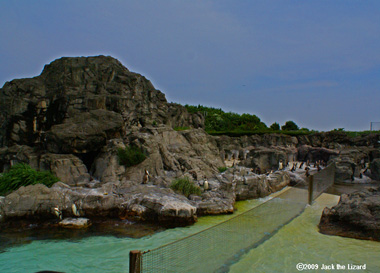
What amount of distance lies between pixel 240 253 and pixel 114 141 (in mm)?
10054

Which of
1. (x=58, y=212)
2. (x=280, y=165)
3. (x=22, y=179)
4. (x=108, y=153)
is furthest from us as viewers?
(x=280, y=165)

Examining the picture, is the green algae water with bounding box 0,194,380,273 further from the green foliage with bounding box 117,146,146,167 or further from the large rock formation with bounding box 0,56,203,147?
the large rock formation with bounding box 0,56,203,147

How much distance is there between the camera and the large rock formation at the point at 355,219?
6891 millimetres

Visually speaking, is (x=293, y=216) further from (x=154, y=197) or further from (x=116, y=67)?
(x=116, y=67)

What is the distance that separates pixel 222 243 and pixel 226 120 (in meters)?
45.2

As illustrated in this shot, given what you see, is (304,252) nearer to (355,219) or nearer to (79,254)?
(355,219)

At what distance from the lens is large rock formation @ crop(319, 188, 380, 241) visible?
22.6 ft

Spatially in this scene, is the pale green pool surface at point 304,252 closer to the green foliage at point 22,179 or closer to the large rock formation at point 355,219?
the large rock formation at point 355,219

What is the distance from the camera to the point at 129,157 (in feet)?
43.7

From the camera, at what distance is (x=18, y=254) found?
702 cm

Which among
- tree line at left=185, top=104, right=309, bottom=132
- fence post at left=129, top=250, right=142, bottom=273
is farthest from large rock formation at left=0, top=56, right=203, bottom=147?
tree line at left=185, top=104, right=309, bottom=132

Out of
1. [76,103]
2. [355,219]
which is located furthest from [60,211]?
[76,103]

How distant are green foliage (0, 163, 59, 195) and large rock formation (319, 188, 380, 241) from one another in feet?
33.4

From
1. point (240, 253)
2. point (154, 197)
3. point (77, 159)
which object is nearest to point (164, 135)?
point (77, 159)
